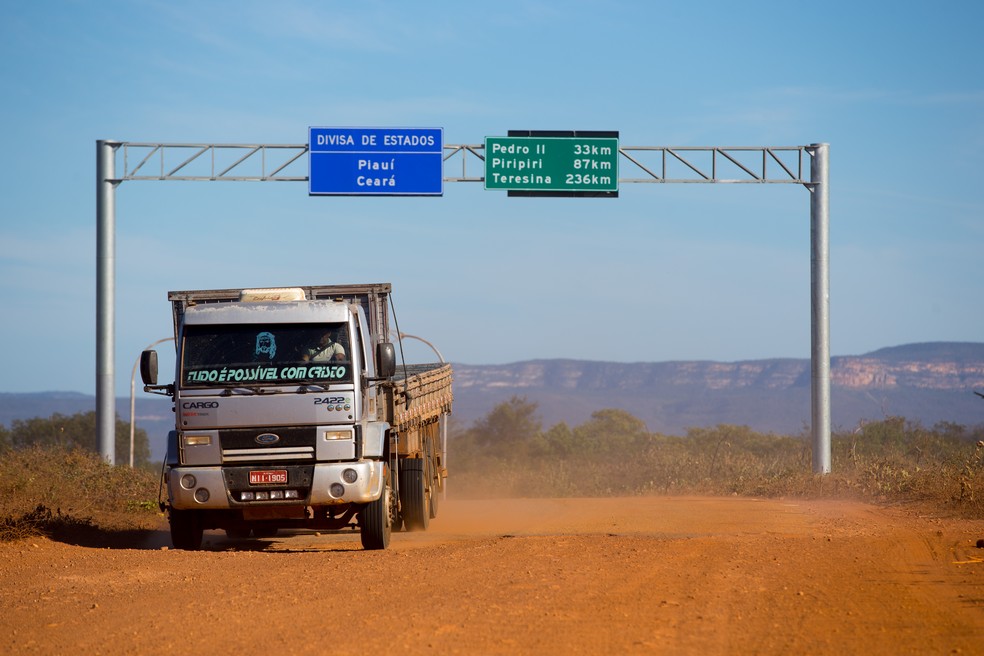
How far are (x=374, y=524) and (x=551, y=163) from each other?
13.1 m

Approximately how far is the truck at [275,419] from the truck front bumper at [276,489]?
1cm

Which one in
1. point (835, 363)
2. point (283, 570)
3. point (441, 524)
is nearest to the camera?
point (283, 570)

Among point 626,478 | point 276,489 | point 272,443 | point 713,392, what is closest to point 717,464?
point 626,478

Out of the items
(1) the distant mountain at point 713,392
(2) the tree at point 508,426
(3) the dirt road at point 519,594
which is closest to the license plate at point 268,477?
(3) the dirt road at point 519,594

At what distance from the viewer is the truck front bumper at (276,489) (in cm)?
1350

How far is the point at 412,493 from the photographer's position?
1709 centimetres

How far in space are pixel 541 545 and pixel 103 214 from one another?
14586mm

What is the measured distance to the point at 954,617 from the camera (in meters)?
8.84

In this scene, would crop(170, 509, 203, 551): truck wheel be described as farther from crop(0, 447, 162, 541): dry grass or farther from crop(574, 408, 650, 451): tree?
crop(574, 408, 650, 451): tree

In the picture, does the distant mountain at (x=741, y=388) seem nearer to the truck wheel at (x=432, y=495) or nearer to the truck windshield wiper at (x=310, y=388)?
the truck wheel at (x=432, y=495)

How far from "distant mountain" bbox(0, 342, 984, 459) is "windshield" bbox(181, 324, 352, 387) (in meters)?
89.3

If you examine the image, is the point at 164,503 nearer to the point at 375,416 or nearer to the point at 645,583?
the point at 375,416

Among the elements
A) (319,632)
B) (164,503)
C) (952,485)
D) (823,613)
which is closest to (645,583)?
(823,613)

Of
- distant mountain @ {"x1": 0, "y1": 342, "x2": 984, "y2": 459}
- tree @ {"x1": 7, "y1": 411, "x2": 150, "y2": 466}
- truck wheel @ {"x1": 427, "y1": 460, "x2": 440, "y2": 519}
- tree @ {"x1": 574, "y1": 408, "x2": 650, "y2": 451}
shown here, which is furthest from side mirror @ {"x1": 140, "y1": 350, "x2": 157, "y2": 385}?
distant mountain @ {"x1": 0, "y1": 342, "x2": 984, "y2": 459}
